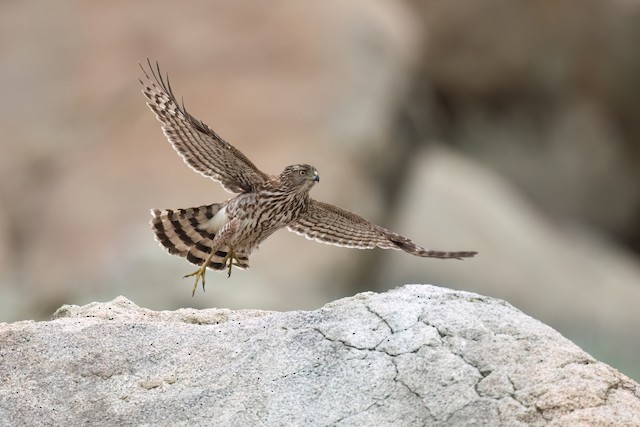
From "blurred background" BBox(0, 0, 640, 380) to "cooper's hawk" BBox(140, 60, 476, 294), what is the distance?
4.02 metres

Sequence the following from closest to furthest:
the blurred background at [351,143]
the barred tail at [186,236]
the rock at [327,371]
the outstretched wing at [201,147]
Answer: the rock at [327,371], the outstretched wing at [201,147], the barred tail at [186,236], the blurred background at [351,143]

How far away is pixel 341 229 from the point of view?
22.6 feet

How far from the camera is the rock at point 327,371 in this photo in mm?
4184

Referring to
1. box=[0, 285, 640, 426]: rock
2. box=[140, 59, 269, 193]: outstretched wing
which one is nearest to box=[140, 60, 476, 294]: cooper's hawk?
box=[140, 59, 269, 193]: outstretched wing

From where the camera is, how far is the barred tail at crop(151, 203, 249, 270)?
6910 mm

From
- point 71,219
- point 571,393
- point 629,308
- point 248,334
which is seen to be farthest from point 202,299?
point 571,393

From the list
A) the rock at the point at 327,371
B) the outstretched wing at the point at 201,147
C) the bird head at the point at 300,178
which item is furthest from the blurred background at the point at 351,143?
the rock at the point at 327,371

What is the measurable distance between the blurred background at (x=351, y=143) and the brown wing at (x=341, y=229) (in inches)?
164

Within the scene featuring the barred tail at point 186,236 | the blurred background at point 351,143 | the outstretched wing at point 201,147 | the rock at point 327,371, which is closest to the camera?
the rock at point 327,371

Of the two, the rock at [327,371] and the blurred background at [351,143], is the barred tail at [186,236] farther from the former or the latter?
the blurred background at [351,143]

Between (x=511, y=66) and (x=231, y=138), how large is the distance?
14.4ft

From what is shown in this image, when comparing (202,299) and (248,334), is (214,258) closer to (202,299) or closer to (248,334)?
(248,334)

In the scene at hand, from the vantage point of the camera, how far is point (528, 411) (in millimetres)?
4113

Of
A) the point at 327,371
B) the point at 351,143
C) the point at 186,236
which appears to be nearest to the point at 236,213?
the point at 186,236
